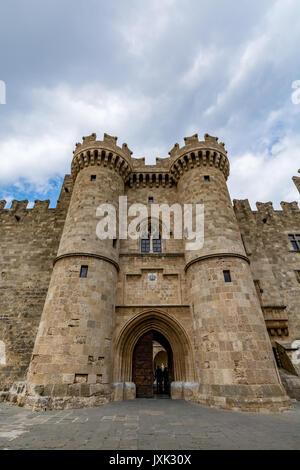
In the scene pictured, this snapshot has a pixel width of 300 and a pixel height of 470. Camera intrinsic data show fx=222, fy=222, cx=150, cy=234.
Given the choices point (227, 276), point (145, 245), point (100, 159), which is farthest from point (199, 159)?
point (227, 276)

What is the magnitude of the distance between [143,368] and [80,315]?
461cm

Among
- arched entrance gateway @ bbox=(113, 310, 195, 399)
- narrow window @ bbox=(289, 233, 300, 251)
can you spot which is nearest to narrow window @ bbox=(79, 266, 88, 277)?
arched entrance gateway @ bbox=(113, 310, 195, 399)

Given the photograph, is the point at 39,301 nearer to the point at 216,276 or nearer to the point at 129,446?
the point at 216,276

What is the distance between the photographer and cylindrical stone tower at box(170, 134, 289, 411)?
727 cm

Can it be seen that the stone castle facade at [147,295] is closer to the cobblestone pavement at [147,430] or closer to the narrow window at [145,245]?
the narrow window at [145,245]

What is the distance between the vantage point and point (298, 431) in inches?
178

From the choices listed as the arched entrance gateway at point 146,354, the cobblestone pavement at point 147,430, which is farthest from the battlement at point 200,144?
the cobblestone pavement at point 147,430

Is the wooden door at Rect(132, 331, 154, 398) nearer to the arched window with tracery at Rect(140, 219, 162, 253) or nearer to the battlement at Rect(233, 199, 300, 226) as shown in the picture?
the arched window with tracery at Rect(140, 219, 162, 253)

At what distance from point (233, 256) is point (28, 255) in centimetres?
1162

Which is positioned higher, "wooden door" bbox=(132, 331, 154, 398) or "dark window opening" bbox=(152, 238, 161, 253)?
"dark window opening" bbox=(152, 238, 161, 253)

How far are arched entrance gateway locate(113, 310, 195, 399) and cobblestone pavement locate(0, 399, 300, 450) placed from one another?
9.33 ft

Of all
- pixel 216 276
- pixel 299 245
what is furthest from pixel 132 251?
pixel 299 245

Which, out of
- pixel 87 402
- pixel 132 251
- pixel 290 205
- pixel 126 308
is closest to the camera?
pixel 87 402

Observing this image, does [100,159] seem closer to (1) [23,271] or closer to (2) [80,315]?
(1) [23,271]
